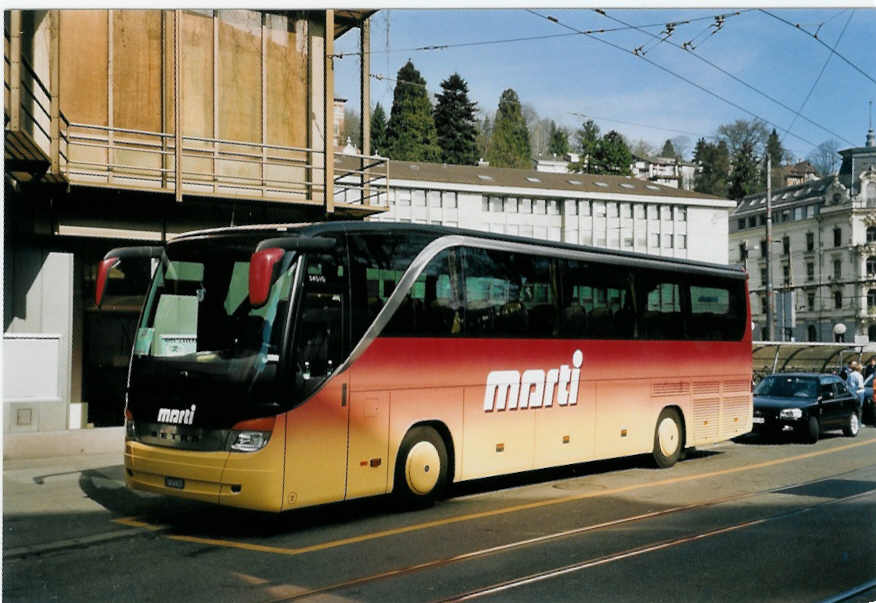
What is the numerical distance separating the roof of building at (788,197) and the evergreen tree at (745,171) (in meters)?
0.36

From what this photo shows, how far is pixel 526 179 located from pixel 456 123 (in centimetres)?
358

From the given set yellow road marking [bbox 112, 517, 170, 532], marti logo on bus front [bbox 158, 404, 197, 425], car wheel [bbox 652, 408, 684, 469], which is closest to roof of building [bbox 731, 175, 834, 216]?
car wheel [bbox 652, 408, 684, 469]

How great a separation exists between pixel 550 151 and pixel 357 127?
233 inches

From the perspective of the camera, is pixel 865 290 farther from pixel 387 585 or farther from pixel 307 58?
pixel 387 585

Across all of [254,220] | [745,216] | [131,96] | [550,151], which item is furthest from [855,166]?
[131,96]

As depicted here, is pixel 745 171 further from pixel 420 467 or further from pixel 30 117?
pixel 30 117

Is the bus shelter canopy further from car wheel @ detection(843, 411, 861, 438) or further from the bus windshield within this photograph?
the bus windshield

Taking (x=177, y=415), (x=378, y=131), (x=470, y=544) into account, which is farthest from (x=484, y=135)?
(x=470, y=544)

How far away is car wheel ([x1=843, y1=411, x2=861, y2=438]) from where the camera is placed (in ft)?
68.5

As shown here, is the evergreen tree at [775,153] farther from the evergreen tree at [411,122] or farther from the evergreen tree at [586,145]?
the evergreen tree at [411,122]

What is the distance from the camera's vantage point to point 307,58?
65.2 feet

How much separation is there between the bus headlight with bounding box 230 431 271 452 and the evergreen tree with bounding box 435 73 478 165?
6.10m

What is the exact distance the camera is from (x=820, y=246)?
17.9 metres

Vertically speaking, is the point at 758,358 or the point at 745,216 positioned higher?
the point at 745,216
